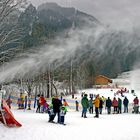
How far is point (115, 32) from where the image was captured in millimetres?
67688

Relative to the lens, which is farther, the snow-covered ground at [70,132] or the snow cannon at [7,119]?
the snow cannon at [7,119]

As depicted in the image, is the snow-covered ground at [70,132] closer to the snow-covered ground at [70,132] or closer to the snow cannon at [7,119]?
the snow-covered ground at [70,132]

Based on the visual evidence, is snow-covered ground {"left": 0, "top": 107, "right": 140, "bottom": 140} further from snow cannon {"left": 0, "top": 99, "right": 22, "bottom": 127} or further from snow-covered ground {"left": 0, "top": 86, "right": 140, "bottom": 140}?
snow cannon {"left": 0, "top": 99, "right": 22, "bottom": 127}

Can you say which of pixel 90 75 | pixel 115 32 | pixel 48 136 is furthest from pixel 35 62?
pixel 90 75

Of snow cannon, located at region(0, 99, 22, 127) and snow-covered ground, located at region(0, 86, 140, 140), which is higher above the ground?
snow cannon, located at region(0, 99, 22, 127)

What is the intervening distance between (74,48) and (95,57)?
64.5 feet

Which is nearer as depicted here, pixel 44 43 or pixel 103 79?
pixel 44 43

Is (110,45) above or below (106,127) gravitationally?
above

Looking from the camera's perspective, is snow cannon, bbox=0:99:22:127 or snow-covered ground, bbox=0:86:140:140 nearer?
snow-covered ground, bbox=0:86:140:140

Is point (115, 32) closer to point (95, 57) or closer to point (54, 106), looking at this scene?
point (95, 57)

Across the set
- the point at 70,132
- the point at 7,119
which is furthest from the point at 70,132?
the point at 7,119

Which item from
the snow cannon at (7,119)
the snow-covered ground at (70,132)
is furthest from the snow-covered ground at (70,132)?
the snow cannon at (7,119)

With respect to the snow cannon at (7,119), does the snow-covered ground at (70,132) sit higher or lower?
lower

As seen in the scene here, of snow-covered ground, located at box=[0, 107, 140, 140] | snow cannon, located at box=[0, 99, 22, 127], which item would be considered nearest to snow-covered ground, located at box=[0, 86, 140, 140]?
snow-covered ground, located at box=[0, 107, 140, 140]
